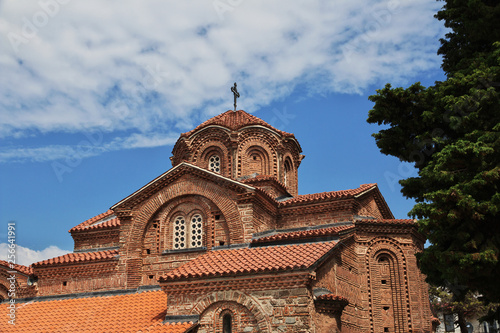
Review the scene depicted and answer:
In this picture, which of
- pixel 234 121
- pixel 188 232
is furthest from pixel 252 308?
pixel 234 121

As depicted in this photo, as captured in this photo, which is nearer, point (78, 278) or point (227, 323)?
point (227, 323)

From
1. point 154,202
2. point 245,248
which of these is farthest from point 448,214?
point 154,202

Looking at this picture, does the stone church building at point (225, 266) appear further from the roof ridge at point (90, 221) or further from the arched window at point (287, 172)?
the arched window at point (287, 172)


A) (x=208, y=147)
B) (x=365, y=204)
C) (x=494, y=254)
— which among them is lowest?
(x=494, y=254)

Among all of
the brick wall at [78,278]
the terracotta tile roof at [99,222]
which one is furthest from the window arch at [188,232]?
the terracotta tile roof at [99,222]

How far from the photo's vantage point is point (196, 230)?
639 inches

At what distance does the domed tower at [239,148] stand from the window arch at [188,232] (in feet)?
11.5

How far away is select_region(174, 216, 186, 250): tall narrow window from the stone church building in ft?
0.11

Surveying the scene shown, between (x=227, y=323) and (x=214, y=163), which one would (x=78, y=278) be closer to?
(x=214, y=163)

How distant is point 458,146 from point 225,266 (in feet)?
20.3

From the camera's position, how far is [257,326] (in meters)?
12.0

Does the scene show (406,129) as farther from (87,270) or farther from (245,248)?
(87,270)

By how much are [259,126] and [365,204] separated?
5151 mm

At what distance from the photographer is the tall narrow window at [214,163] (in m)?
20.0
